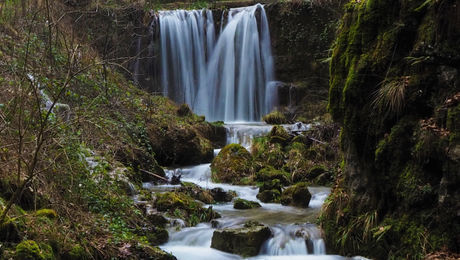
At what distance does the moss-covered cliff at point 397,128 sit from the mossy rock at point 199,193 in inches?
116

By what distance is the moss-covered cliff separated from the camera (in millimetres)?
5086

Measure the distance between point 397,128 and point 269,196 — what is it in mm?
4213

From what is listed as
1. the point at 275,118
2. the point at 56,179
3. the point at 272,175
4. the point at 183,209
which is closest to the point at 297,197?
the point at 272,175

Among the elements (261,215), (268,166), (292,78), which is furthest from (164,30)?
(261,215)

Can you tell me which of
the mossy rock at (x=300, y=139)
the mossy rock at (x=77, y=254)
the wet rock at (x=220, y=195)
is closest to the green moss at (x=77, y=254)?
the mossy rock at (x=77, y=254)

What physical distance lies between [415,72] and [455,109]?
83 cm

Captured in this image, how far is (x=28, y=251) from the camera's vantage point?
412 centimetres

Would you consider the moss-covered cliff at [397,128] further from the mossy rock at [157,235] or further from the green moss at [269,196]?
the green moss at [269,196]

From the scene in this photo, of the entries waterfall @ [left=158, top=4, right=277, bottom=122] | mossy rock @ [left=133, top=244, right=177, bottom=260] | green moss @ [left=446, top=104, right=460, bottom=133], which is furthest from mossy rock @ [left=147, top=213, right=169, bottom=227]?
waterfall @ [left=158, top=4, right=277, bottom=122]

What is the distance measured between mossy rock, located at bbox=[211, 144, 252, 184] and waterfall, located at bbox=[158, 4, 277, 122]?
6.29m

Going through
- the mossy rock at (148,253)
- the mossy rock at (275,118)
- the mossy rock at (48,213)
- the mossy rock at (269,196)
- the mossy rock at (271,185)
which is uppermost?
the mossy rock at (48,213)

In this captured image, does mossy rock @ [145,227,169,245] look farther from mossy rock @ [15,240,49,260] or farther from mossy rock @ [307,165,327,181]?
mossy rock @ [307,165,327,181]

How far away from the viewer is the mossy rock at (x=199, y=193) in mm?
8992

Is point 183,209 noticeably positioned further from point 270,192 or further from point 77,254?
point 77,254
